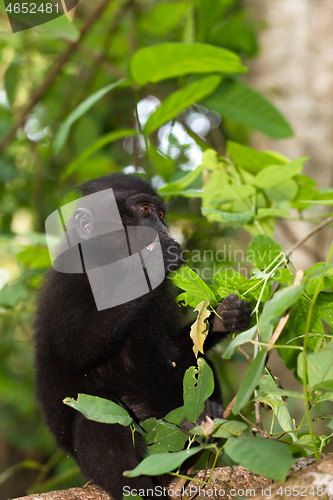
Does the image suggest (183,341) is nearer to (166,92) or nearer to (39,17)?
(39,17)

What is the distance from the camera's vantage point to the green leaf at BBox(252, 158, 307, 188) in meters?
2.32

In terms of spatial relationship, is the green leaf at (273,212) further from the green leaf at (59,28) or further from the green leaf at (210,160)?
the green leaf at (59,28)

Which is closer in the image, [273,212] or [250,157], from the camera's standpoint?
[273,212]

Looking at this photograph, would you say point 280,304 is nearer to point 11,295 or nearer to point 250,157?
point 250,157

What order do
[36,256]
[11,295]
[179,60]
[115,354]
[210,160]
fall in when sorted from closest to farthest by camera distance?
[115,354] → [210,160] → [179,60] → [36,256] → [11,295]

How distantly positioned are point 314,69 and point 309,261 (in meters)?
1.64

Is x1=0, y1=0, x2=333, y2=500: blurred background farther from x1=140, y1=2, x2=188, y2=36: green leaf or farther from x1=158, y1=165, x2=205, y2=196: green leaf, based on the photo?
x1=158, y1=165, x2=205, y2=196: green leaf

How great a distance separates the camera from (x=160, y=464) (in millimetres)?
1278

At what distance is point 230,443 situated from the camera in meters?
1.27

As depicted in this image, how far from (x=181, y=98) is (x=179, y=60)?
0.22 m

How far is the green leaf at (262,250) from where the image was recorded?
1771 mm

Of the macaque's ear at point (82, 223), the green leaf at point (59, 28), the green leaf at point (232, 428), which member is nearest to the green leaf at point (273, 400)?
the green leaf at point (232, 428)

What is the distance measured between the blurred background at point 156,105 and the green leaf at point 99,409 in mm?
1291

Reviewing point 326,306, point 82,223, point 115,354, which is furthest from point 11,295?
point 326,306
